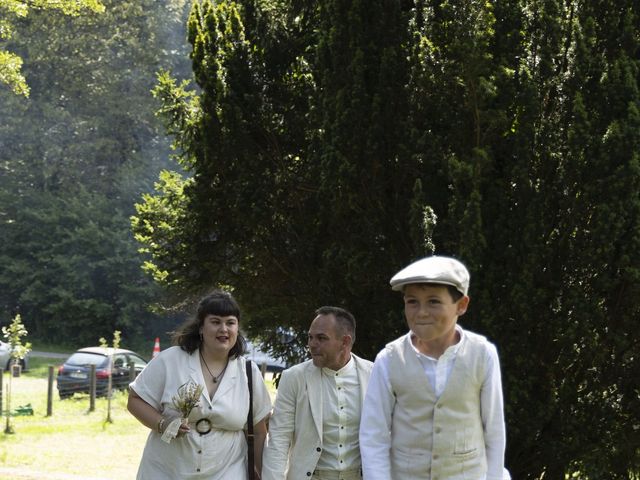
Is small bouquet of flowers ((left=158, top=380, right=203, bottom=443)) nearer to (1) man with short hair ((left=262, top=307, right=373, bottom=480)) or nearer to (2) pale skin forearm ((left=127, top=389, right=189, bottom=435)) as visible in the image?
(2) pale skin forearm ((left=127, top=389, right=189, bottom=435))

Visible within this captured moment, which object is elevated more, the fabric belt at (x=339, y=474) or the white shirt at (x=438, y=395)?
the white shirt at (x=438, y=395)

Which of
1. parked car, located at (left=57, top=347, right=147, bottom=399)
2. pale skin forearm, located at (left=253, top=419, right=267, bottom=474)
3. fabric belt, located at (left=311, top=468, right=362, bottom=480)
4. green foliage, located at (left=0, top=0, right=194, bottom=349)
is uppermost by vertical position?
green foliage, located at (left=0, top=0, right=194, bottom=349)

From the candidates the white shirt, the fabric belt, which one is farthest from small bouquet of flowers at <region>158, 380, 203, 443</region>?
the white shirt

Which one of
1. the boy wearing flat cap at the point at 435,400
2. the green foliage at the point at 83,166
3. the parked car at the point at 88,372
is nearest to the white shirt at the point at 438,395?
the boy wearing flat cap at the point at 435,400

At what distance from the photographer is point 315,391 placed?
16.3ft

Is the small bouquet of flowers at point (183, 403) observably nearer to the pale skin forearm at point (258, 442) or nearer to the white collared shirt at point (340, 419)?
the pale skin forearm at point (258, 442)

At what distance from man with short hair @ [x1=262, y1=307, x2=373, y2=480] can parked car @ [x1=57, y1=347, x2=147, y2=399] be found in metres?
19.5

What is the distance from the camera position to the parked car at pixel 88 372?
24.1 meters

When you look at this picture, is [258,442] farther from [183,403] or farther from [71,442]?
[71,442]

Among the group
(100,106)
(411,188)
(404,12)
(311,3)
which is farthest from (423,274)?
(100,106)

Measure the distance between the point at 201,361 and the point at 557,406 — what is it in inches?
142

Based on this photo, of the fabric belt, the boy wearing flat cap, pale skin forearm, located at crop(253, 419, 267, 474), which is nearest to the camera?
the boy wearing flat cap

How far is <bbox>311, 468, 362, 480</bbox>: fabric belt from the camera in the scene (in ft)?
15.9

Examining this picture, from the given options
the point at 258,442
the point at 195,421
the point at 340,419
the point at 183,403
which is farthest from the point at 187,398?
the point at 340,419
